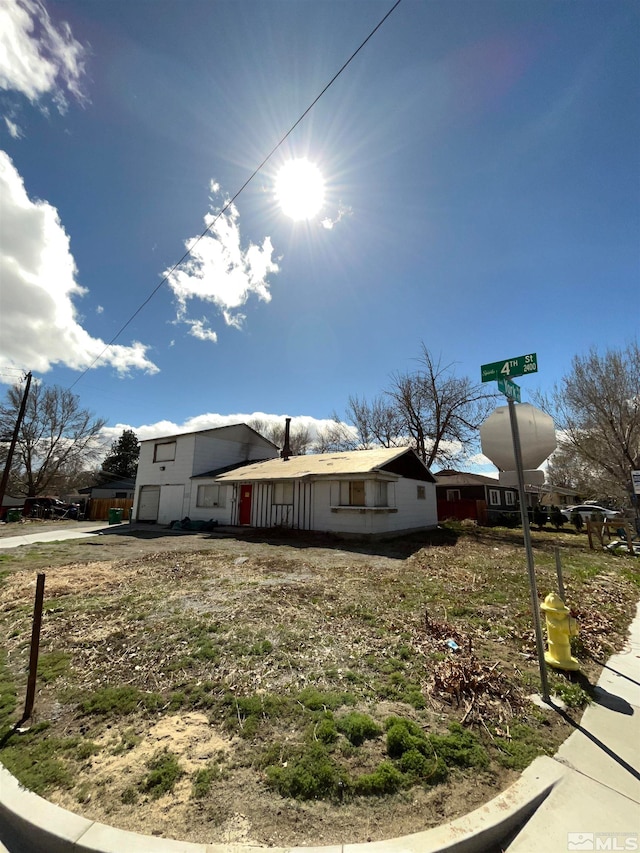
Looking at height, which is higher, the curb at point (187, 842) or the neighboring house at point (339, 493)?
the neighboring house at point (339, 493)

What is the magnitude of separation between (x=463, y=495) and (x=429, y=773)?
2969cm

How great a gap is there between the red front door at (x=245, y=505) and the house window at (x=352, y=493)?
605 cm

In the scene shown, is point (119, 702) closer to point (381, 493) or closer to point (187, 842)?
point (187, 842)

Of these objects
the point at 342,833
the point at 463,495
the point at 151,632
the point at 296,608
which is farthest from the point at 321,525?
the point at 463,495

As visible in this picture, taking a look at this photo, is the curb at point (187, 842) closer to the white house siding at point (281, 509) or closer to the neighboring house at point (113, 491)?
the white house siding at point (281, 509)

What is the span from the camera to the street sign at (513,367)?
13.0 feet

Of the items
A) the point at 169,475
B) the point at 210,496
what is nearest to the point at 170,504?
the point at 169,475

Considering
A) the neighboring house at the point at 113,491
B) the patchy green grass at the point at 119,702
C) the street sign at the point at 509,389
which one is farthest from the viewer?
the neighboring house at the point at 113,491

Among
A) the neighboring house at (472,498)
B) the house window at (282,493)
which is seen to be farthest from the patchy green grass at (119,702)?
the neighboring house at (472,498)

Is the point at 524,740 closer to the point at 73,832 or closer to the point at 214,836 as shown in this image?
the point at 214,836

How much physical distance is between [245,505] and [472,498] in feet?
62.4

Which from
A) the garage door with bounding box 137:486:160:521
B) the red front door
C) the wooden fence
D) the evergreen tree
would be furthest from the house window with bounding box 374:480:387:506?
the evergreen tree

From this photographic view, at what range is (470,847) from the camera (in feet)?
6.81

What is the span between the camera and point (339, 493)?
16.3 meters
